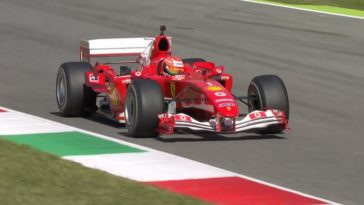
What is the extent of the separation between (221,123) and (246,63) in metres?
7.69

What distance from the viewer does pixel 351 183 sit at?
11727 mm

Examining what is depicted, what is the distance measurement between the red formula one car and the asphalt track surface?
0.73 feet

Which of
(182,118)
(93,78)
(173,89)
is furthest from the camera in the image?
(93,78)

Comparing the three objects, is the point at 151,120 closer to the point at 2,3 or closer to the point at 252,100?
the point at 252,100

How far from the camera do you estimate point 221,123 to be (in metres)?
13.9

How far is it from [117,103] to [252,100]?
171 cm

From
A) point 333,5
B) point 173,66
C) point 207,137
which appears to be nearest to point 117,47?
point 173,66

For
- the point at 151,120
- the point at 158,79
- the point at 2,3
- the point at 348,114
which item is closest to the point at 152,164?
the point at 151,120

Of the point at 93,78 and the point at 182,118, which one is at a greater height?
the point at 93,78

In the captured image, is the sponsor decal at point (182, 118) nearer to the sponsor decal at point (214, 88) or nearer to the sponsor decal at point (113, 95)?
the sponsor decal at point (214, 88)

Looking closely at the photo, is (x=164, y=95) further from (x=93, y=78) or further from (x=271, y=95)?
(x=271, y=95)

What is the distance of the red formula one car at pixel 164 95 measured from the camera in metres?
14.0

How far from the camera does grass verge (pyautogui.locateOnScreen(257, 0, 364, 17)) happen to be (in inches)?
1115

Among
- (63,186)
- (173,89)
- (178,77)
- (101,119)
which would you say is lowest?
(101,119)
